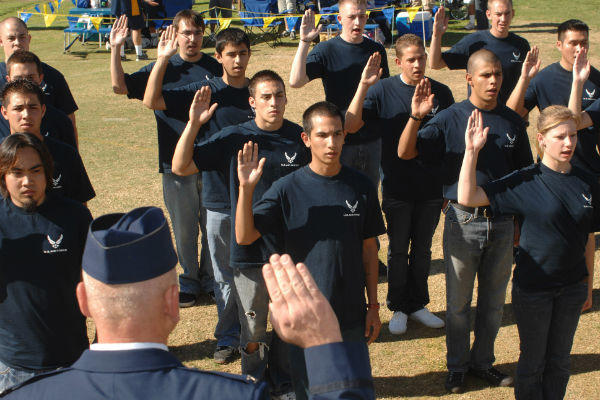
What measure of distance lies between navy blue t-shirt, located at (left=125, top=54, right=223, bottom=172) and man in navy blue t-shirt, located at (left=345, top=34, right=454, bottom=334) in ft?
5.14

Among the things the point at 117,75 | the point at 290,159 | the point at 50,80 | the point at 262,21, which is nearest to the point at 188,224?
the point at 117,75

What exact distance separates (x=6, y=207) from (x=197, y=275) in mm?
3030

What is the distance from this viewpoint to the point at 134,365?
2316 millimetres

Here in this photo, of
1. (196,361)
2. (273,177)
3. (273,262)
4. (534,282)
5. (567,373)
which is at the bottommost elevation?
(196,361)

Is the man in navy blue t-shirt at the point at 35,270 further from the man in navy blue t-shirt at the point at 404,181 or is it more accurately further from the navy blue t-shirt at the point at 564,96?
the navy blue t-shirt at the point at 564,96

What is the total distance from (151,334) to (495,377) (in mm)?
4005

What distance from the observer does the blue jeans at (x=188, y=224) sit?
695 centimetres

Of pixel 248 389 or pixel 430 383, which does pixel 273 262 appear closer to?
pixel 248 389

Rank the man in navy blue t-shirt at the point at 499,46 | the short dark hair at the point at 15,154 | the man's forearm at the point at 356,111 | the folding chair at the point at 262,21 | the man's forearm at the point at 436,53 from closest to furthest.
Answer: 1. the short dark hair at the point at 15,154
2. the man's forearm at the point at 356,111
3. the man in navy blue t-shirt at the point at 499,46
4. the man's forearm at the point at 436,53
5. the folding chair at the point at 262,21

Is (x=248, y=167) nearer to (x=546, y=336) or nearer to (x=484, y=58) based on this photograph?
(x=484, y=58)

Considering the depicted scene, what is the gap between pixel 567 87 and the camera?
7273mm

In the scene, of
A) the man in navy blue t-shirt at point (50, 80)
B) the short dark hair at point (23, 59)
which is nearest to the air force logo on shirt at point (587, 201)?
the man in navy blue t-shirt at point (50, 80)

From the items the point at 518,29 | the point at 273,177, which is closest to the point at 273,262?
the point at 273,177

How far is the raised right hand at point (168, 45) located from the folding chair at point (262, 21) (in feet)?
43.7
